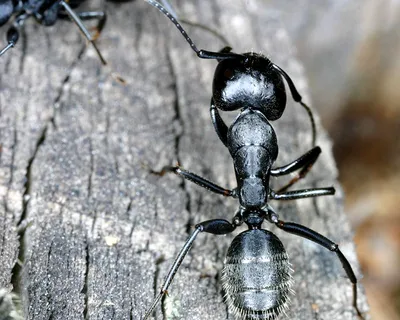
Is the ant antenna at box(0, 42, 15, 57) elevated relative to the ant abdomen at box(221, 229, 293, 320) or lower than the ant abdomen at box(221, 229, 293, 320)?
elevated

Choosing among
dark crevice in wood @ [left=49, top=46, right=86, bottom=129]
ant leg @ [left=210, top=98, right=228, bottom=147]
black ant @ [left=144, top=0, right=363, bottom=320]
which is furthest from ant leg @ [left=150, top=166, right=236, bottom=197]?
dark crevice in wood @ [left=49, top=46, right=86, bottom=129]

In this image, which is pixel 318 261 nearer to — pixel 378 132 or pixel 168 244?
pixel 168 244

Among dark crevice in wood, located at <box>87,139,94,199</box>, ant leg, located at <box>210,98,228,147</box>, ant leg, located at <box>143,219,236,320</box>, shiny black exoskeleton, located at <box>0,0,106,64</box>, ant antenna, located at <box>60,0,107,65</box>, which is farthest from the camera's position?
shiny black exoskeleton, located at <box>0,0,106,64</box>

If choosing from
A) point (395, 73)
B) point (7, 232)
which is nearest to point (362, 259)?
point (395, 73)

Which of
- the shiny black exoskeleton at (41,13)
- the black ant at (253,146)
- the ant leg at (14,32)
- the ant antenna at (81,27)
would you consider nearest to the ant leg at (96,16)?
the shiny black exoskeleton at (41,13)

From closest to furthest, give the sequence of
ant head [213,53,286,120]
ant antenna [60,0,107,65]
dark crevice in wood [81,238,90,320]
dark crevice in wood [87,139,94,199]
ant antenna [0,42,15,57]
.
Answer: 1. dark crevice in wood [81,238,90,320]
2. dark crevice in wood [87,139,94,199]
3. ant head [213,53,286,120]
4. ant antenna [0,42,15,57]
5. ant antenna [60,0,107,65]

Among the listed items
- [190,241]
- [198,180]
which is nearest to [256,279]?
[190,241]

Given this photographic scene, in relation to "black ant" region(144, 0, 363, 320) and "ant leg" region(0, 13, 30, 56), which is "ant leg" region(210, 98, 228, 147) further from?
"ant leg" region(0, 13, 30, 56)

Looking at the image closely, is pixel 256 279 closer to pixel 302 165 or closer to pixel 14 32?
pixel 302 165
